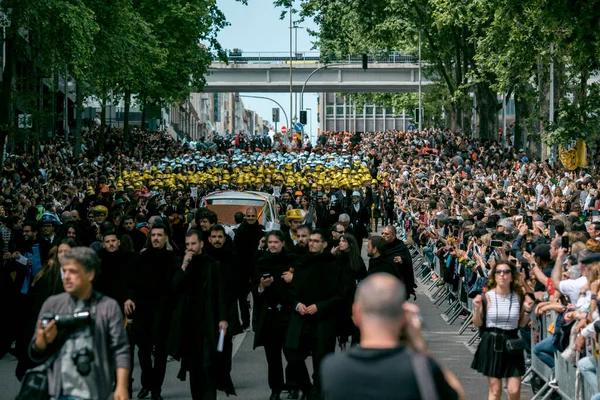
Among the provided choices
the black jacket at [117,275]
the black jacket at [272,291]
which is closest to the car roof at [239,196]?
the black jacket at [272,291]

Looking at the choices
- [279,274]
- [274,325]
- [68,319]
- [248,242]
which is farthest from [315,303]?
[248,242]

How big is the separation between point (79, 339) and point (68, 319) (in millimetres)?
161

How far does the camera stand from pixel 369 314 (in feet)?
16.6

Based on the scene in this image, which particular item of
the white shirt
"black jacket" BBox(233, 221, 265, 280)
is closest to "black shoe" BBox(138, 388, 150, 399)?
the white shirt

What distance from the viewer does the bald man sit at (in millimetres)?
5008

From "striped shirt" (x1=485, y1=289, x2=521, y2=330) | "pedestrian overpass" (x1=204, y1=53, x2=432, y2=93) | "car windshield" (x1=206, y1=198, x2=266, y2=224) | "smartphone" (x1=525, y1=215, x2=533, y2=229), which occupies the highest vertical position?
"pedestrian overpass" (x1=204, y1=53, x2=432, y2=93)

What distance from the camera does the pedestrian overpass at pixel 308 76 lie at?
83875mm

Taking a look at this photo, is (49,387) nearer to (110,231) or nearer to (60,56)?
(110,231)

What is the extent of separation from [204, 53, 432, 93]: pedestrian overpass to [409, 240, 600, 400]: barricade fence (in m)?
52.4

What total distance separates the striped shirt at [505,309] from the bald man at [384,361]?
602 cm

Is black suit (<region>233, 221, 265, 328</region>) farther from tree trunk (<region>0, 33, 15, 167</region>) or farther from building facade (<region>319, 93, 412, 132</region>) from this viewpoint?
building facade (<region>319, 93, 412, 132</region>)

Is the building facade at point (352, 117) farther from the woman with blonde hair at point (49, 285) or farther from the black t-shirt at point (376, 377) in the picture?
the black t-shirt at point (376, 377)

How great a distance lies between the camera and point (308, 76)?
3290 inches

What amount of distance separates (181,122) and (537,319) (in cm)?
12642
